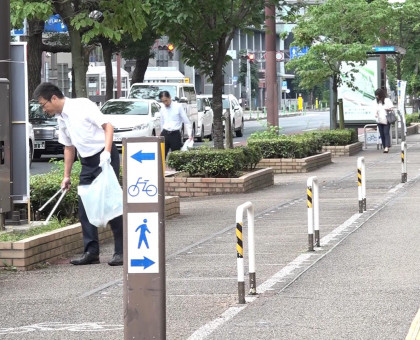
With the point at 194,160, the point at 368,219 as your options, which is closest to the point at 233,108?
the point at 194,160

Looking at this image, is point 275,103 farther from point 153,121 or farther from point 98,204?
point 98,204

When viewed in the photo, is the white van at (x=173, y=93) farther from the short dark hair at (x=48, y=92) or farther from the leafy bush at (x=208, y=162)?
the short dark hair at (x=48, y=92)

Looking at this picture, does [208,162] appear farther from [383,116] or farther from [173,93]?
[173,93]

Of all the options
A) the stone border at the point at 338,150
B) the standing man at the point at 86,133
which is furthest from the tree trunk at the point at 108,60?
the standing man at the point at 86,133

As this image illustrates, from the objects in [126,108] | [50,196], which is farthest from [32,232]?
[126,108]

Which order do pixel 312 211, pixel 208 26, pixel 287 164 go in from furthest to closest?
1. pixel 287 164
2. pixel 208 26
3. pixel 312 211

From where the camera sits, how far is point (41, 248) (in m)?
11.6

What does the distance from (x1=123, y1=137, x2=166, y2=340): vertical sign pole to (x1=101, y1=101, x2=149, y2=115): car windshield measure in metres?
26.8

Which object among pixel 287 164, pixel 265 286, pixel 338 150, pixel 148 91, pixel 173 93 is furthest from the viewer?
pixel 173 93

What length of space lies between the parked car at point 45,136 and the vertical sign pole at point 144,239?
83.4 feet

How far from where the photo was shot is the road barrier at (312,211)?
1207 cm

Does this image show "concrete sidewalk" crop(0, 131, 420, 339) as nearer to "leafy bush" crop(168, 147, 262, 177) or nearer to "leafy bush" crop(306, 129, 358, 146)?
"leafy bush" crop(168, 147, 262, 177)

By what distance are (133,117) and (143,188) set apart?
26.5 meters

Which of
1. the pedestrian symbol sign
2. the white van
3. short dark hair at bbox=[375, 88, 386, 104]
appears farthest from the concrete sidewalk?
the white van
